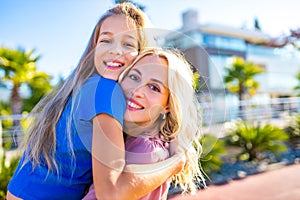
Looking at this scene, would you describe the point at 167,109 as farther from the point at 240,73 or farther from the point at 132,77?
the point at 240,73

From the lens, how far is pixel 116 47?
0.94 meters

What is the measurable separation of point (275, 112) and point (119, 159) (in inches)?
526

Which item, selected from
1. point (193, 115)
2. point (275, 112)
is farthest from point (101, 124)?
point (275, 112)

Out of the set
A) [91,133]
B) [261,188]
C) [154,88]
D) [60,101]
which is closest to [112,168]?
[91,133]

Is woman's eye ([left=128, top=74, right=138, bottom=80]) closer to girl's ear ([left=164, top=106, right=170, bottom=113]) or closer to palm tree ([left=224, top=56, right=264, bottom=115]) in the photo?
girl's ear ([left=164, top=106, right=170, bottom=113])

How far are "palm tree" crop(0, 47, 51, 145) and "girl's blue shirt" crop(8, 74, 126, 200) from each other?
41.2ft

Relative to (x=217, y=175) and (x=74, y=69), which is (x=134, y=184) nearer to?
(x=74, y=69)

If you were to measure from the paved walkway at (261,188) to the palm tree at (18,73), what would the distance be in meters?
8.97

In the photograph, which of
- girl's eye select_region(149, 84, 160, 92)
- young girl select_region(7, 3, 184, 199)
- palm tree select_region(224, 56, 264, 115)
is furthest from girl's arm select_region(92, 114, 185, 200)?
palm tree select_region(224, 56, 264, 115)

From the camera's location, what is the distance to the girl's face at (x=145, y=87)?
89cm

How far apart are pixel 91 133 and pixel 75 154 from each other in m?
0.12

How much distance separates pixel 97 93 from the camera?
89 cm

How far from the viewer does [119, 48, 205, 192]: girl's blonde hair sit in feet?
3.04

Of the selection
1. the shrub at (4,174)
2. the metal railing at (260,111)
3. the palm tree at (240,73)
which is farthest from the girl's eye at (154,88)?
the palm tree at (240,73)
